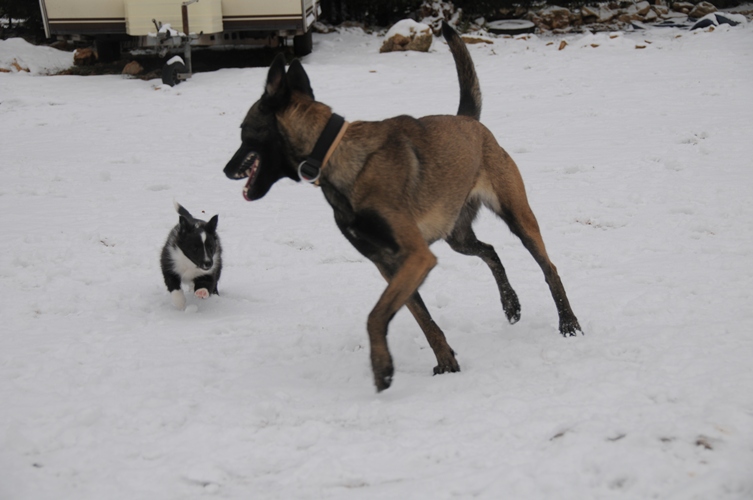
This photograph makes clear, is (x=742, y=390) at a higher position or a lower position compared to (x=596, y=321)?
higher

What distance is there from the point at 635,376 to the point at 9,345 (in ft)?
13.0

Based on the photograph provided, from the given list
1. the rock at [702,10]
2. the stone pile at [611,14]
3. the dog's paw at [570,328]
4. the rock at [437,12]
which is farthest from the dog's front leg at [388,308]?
the rock at [702,10]

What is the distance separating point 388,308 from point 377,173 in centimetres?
80

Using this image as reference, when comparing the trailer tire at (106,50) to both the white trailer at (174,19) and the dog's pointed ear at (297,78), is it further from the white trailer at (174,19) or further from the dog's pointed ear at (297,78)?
the dog's pointed ear at (297,78)

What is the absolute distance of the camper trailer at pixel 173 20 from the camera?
14297mm

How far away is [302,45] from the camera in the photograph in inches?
672

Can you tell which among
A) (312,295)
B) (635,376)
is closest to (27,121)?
(312,295)

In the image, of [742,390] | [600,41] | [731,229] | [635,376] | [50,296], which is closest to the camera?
[742,390]

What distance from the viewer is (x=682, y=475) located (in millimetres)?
2943

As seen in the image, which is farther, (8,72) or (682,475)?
(8,72)

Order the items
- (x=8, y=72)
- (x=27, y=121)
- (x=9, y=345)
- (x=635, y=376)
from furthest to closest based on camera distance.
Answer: (x=8, y=72), (x=27, y=121), (x=9, y=345), (x=635, y=376)

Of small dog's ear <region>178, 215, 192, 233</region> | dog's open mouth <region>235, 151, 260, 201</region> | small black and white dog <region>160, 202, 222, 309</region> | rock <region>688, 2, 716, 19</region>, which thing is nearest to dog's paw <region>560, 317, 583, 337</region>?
dog's open mouth <region>235, 151, 260, 201</region>

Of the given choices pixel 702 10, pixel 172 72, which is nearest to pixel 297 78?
pixel 172 72

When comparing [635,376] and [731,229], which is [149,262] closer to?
[635,376]
